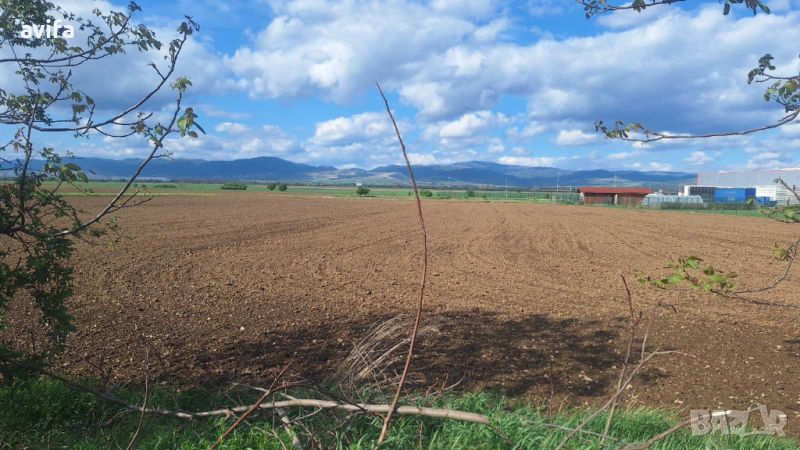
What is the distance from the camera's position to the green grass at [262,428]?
11.8 ft

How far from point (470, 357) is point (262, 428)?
121 inches

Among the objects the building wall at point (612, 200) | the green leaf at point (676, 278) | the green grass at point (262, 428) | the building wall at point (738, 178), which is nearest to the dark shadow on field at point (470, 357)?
the green grass at point (262, 428)

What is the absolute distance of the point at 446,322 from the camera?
8000 millimetres

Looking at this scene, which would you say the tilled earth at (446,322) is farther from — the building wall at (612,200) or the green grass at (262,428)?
the building wall at (612,200)

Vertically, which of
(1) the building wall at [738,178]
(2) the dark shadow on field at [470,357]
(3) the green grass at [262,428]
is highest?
(1) the building wall at [738,178]

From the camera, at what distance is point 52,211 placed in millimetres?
4293

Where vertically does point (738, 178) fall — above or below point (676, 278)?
above

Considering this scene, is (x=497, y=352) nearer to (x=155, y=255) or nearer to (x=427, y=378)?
(x=427, y=378)

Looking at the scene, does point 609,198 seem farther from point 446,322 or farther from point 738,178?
point 446,322

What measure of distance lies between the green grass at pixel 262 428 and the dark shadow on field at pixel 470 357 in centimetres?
62

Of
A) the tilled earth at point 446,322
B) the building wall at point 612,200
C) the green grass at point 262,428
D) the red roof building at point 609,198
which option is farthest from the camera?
the red roof building at point 609,198

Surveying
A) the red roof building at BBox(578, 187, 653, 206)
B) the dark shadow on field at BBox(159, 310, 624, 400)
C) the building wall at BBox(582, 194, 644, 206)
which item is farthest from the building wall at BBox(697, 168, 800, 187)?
the dark shadow on field at BBox(159, 310, 624, 400)

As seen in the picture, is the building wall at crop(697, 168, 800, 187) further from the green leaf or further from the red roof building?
the green leaf

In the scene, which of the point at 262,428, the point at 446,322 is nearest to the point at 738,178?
the point at 446,322
